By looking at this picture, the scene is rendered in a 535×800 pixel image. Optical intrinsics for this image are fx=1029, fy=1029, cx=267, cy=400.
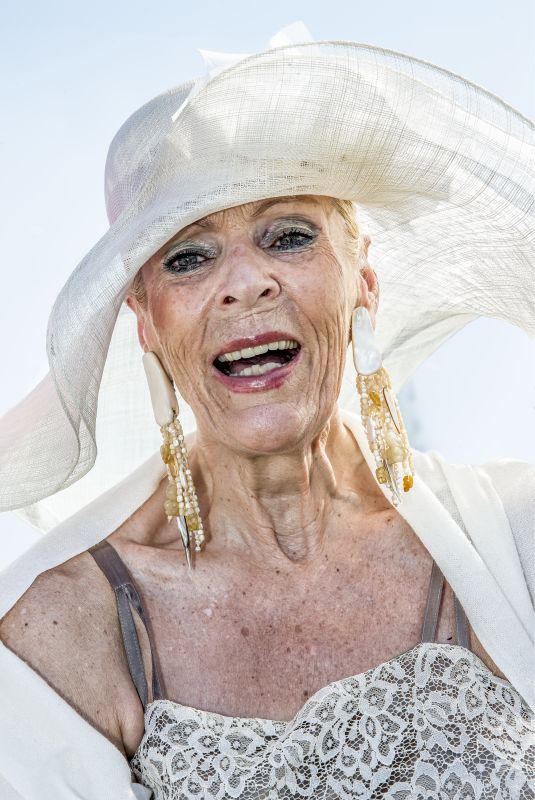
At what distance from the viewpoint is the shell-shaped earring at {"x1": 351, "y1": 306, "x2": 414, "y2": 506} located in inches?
109

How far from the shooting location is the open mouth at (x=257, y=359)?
2557mm

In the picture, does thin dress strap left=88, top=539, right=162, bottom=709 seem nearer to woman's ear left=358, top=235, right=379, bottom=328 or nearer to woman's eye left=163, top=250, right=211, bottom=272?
woman's eye left=163, top=250, right=211, bottom=272

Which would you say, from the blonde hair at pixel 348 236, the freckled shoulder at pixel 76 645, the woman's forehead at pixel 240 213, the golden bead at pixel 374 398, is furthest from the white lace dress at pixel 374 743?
the woman's forehead at pixel 240 213

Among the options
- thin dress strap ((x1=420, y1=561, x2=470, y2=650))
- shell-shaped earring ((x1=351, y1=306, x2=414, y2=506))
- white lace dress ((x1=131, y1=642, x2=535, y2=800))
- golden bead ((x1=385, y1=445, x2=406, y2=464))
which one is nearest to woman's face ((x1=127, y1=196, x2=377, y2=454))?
shell-shaped earring ((x1=351, y1=306, x2=414, y2=506))

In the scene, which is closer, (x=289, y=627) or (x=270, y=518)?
(x=289, y=627)

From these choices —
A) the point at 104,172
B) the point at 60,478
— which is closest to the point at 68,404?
the point at 60,478

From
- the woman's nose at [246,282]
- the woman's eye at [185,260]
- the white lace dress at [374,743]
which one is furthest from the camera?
the woman's eye at [185,260]

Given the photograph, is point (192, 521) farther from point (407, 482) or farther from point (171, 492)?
point (407, 482)

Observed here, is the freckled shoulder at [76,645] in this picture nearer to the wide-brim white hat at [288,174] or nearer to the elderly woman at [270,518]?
the elderly woman at [270,518]

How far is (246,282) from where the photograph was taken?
250 cm

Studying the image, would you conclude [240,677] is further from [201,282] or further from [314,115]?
[314,115]

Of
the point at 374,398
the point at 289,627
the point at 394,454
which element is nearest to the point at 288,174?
the point at 374,398

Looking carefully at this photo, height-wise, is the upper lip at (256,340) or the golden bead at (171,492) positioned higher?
the upper lip at (256,340)

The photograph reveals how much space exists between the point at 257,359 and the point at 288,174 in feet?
1.51
